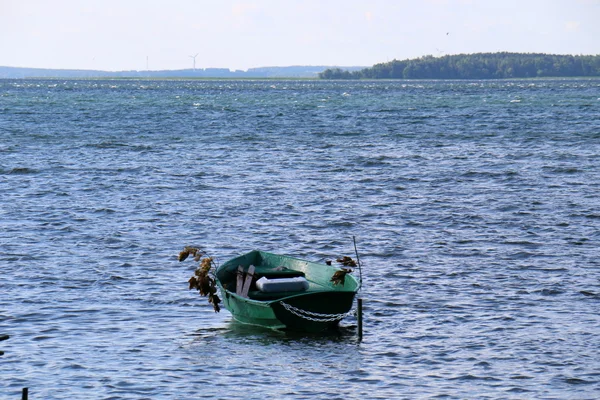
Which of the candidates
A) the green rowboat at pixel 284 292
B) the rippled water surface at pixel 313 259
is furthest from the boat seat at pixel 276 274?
the rippled water surface at pixel 313 259

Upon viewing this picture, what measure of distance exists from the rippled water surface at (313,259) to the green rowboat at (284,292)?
51 cm

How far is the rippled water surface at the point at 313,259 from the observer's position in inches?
824

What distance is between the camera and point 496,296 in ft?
90.7

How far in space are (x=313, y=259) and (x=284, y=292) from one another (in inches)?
294

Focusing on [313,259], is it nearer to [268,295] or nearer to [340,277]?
[268,295]

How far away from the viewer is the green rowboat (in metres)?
23.8

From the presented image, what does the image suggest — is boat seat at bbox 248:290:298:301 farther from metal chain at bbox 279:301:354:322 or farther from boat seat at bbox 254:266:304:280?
metal chain at bbox 279:301:354:322

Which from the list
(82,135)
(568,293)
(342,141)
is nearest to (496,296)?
(568,293)

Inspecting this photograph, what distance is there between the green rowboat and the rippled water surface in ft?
1.66

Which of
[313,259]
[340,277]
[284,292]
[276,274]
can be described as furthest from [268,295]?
[313,259]

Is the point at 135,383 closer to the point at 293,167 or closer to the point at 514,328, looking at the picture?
the point at 514,328

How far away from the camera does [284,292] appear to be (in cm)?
2544

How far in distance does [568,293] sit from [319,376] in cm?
1014

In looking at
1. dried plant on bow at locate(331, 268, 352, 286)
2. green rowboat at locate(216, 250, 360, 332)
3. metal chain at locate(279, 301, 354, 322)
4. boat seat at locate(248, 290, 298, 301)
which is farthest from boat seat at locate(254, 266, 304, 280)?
metal chain at locate(279, 301, 354, 322)
